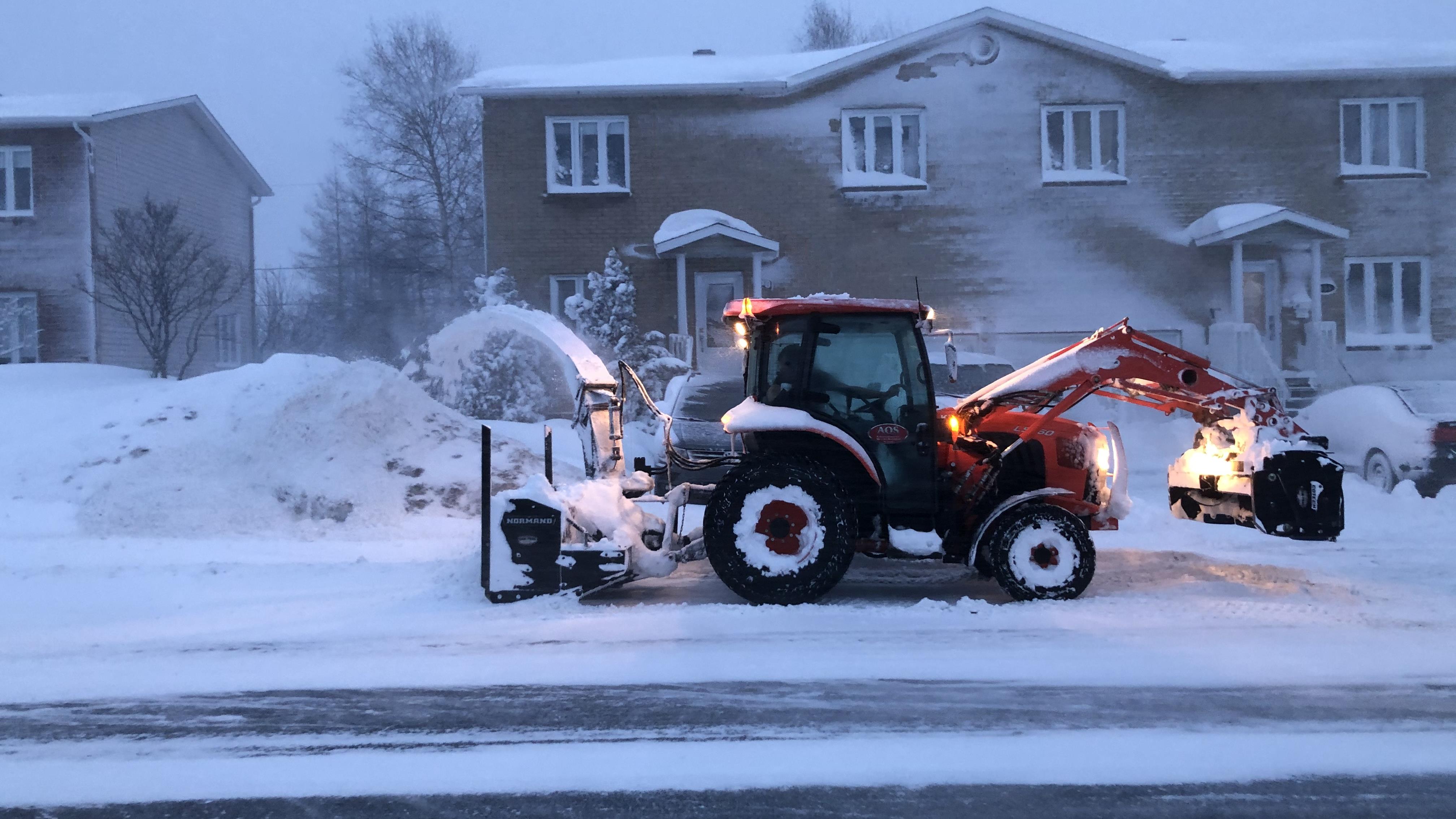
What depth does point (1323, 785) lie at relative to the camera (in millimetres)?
4344

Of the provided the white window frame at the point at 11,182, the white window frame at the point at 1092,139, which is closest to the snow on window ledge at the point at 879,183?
the white window frame at the point at 1092,139

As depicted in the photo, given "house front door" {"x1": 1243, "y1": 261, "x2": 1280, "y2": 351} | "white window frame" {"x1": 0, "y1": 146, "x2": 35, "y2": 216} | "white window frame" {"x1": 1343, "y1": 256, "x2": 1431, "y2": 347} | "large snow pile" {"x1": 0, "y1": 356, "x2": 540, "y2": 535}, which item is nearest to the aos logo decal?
"large snow pile" {"x1": 0, "y1": 356, "x2": 540, "y2": 535}

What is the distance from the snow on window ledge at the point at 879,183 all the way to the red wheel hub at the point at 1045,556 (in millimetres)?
13989

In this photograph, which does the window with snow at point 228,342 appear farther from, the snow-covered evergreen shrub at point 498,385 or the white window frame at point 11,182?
the snow-covered evergreen shrub at point 498,385

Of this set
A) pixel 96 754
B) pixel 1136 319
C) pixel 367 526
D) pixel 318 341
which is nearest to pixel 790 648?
pixel 96 754

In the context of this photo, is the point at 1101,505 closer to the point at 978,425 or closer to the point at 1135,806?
the point at 978,425

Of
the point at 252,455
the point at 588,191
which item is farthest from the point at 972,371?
the point at 588,191

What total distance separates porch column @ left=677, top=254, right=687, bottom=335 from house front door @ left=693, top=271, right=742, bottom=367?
32cm

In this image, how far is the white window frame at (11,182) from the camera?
22.1 metres

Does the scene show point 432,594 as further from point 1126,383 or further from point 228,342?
point 228,342

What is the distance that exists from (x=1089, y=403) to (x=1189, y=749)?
12.2 metres

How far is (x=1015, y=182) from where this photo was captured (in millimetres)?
20359

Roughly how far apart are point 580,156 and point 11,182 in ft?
40.6

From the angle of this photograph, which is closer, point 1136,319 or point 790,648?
point 790,648
